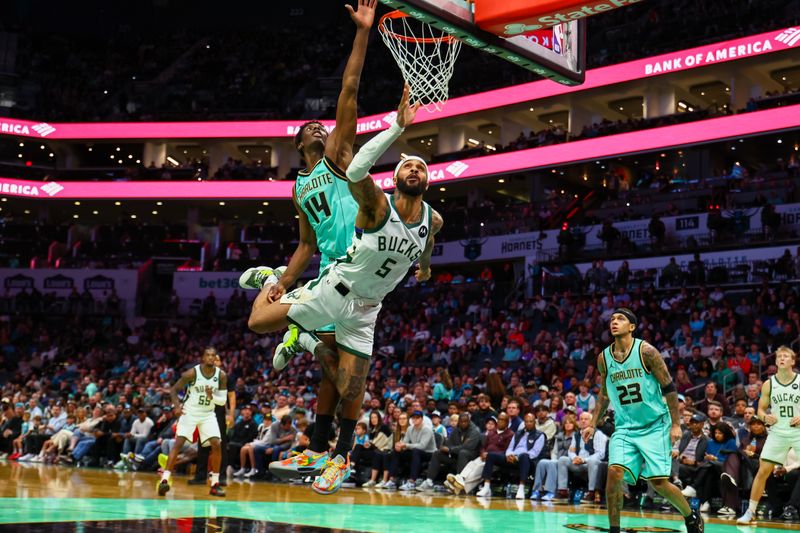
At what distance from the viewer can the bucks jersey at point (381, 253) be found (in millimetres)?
6262

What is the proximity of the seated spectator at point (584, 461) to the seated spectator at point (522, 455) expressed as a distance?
452 mm

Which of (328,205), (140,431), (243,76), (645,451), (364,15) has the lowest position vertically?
(140,431)

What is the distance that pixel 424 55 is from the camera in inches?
341

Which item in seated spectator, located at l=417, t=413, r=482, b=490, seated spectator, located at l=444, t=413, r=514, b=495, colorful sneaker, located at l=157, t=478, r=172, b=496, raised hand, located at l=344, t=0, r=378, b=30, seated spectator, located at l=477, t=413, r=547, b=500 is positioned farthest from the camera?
seated spectator, located at l=417, t=413, r=482, b=490

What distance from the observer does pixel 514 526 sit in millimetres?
9977

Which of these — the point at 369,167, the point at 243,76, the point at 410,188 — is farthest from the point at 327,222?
the point at 243,76

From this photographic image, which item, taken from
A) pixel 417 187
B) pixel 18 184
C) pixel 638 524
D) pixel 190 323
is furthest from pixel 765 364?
pixel 18 184

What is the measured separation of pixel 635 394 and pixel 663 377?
310 millimetres

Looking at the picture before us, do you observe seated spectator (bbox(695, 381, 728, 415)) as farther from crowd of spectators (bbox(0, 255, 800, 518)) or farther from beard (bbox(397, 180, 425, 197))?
beard (bbox(397, 180, 425, 197))

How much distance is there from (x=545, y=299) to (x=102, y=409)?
502 inches

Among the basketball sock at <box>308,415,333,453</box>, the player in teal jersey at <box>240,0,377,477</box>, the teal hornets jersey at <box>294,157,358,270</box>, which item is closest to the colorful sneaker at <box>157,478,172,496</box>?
the player in teal jersey at <box>240,0,377,477</box>

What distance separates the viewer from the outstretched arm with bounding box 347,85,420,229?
230 inches

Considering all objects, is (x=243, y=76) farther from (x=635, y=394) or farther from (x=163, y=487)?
(x=635, y=394)

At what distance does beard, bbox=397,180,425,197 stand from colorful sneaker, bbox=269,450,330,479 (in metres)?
2.08
